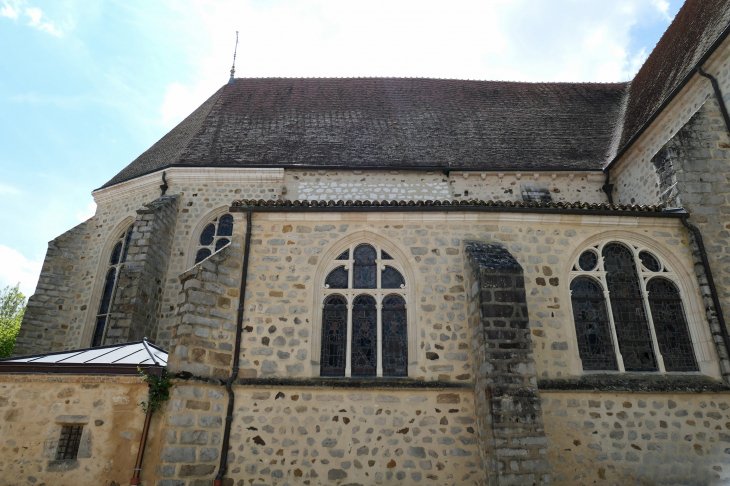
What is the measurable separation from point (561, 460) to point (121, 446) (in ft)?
19.9

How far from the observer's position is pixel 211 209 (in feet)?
38.1

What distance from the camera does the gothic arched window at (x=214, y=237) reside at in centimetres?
1140

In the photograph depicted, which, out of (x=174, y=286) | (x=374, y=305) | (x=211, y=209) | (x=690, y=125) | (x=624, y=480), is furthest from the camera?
(x=211, y=209)

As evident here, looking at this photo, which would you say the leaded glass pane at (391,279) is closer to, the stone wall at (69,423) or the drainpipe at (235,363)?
the drainpipe at (235,363)

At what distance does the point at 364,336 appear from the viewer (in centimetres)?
745

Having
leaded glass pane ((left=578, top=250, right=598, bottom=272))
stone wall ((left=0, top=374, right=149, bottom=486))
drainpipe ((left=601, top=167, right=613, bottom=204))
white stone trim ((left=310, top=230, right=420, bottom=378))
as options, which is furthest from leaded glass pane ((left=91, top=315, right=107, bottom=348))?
drainpipe ((left=601, top=167, right=613, bottom=204))

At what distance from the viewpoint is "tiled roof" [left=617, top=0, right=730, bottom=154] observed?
9703mm

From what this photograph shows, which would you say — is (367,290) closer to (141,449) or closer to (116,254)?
(141,449)

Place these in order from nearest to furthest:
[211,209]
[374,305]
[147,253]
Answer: [374,305], [147,253], [211,209]

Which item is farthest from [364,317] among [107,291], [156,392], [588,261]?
[107,291]

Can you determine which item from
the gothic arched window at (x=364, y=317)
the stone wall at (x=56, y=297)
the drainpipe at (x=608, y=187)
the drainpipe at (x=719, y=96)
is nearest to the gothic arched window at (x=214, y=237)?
the stone wall at (x=56, y=297)

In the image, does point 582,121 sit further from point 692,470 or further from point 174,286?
point 174,286

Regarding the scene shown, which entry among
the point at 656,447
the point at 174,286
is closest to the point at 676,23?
the point at 656,447

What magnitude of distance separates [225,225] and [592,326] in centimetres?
852
